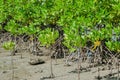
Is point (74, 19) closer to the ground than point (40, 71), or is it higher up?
higher up

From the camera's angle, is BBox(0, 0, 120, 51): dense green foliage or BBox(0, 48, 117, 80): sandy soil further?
BBox(0, 48, 117, 80): sandy soil

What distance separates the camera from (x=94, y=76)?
694cm

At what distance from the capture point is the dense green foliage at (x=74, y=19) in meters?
6.59

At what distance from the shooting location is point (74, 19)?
7.31 m

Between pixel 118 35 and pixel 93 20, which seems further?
pixel 93 20

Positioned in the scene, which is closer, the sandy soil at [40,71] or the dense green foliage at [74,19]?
the dense green foliage at [74,19]

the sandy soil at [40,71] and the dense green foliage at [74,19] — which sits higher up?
the dense green foliage at [74,19]

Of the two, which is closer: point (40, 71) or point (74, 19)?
point (74, 19)

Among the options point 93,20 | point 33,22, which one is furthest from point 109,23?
point 33,22

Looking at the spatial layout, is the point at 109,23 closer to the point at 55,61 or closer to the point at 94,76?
the point at 94,76

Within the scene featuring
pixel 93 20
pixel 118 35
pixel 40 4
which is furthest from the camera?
pixel 40 4

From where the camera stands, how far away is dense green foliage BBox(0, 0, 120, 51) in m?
6.59

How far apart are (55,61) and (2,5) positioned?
2682mm

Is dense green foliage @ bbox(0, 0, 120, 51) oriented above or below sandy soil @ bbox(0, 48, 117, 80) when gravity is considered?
above
